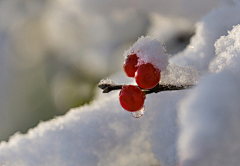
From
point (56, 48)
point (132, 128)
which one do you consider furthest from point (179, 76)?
point (56, 48)

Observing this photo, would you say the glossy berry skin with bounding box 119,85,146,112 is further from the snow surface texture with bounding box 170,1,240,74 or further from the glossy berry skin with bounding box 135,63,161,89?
the snow surface texture with bounding box 170,1,240,74

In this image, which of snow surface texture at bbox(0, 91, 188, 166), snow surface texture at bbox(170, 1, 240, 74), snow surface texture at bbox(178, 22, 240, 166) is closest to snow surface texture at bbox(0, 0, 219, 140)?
snow surface texture at bbox(170, 1, 240, 74)

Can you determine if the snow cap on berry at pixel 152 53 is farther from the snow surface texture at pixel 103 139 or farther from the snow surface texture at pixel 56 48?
the snow surface texture at pixel 56 48

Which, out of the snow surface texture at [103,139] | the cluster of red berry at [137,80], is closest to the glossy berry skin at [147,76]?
the cluster of red berry at [137,80]

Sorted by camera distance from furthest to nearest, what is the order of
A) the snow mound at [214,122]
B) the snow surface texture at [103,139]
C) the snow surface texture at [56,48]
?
the snow surface texture at [56,48]
the snow surface texture at [103,139]
the snow mound at [214,122]

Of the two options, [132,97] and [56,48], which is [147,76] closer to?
[132,97]

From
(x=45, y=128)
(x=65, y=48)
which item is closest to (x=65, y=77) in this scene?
(x=65, y=48)

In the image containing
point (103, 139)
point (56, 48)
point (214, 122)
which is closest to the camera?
point (214, 122)
